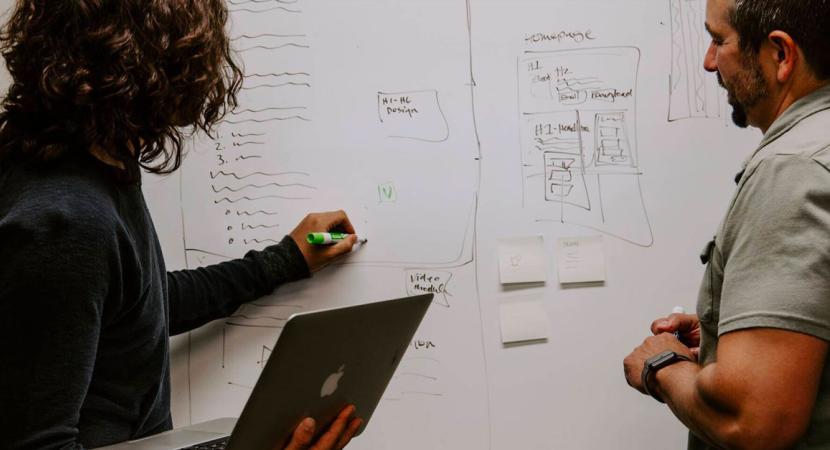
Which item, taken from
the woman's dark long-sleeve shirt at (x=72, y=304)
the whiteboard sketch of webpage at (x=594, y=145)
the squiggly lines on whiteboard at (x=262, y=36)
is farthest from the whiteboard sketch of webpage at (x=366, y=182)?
the woman's dark long-sleeve shirt at (x=72, y=304)

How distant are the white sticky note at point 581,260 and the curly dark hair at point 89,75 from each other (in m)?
0.82

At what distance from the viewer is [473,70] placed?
1471 millimetres

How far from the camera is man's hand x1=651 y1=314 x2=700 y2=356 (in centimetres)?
119

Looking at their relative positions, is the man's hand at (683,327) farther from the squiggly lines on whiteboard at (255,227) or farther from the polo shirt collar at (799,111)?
the squiggly lines on whiteboard at (255,227)

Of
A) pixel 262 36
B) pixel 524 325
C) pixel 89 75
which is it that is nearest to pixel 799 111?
pixel 524 325

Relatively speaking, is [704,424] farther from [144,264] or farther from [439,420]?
[144,264]

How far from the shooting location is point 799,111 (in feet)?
3.13

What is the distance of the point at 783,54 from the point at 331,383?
29.4 inches

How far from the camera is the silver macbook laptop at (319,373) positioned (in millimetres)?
873

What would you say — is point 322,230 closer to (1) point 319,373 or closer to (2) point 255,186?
(2) point 255,186

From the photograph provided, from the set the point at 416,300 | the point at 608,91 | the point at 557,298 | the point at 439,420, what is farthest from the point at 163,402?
the point at 608,91

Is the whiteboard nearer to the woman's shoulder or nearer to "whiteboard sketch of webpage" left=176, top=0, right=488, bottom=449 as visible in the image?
"whiteboard sketch of webpage" left=176, top=0, right=488, bottom=449

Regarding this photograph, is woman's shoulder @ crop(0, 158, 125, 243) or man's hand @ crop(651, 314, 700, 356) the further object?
man's hand @ crop(651, 314, 700, 356)

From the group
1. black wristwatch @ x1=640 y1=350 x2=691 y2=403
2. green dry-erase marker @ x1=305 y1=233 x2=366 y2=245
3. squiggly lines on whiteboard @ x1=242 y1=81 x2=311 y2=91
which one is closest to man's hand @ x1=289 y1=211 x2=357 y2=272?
green dry-erase marker @ x1=305 y1=233 x2=366 y2=245
